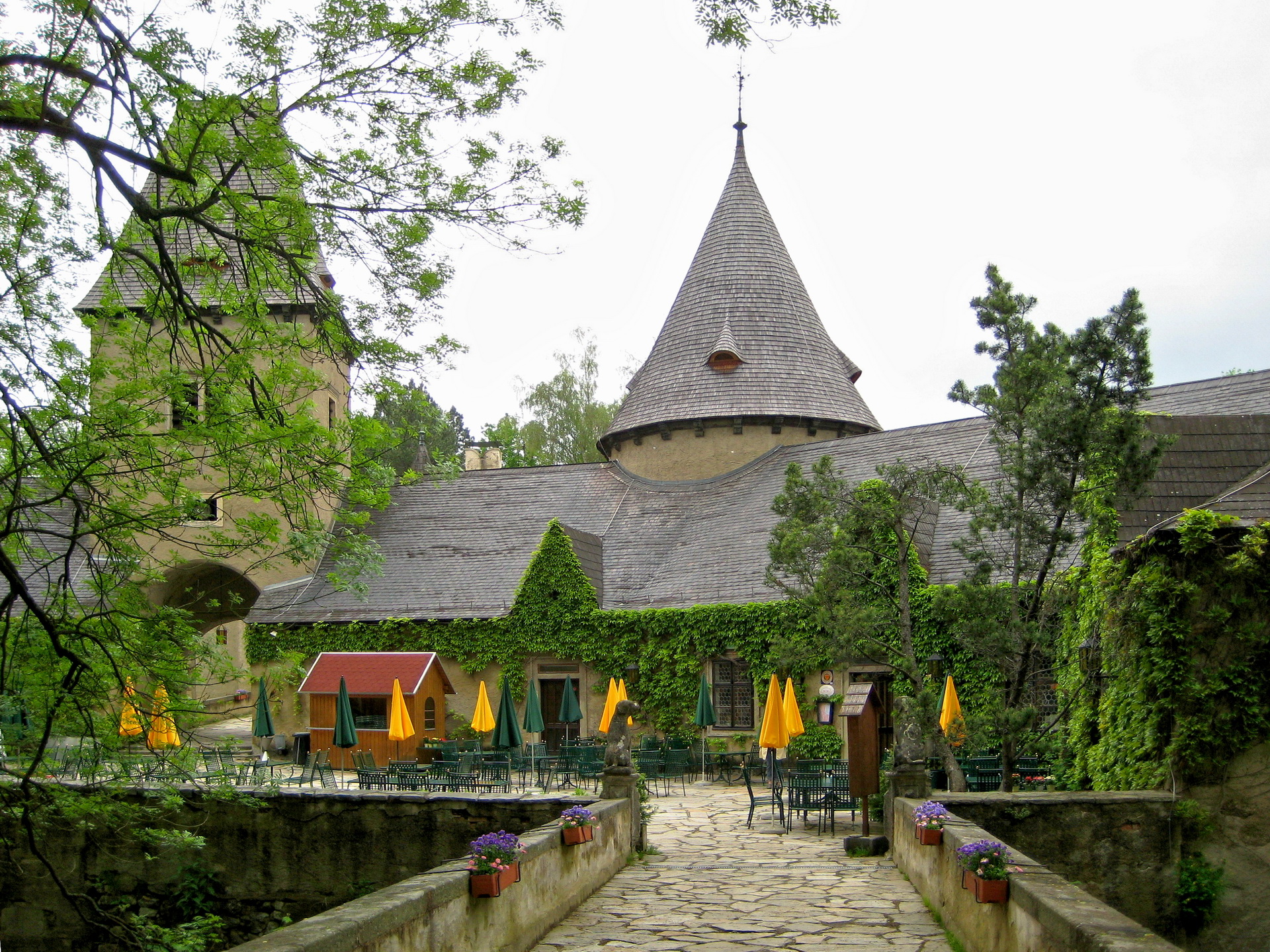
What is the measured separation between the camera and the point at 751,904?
9250 millimetres

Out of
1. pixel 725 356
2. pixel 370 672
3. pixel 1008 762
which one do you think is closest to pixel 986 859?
pixel 1008 762

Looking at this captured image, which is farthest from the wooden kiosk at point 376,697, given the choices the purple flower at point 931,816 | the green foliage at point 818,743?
the purple flower at point 931,816

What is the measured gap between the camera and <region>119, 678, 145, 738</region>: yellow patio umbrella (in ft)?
25.4

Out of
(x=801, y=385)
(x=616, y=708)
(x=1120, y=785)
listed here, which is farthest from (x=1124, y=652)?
(x=801, y=385)

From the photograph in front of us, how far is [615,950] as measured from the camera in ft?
24.8

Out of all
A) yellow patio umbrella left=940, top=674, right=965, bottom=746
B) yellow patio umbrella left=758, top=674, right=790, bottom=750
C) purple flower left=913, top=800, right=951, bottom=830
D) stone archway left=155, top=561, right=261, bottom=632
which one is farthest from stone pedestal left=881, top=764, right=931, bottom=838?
stone archway left=155, top=561, right=261, bottom=632

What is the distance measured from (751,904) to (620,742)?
10.2 feet

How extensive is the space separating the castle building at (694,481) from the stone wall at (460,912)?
12.5 meters

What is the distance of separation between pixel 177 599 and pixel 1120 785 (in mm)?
25083

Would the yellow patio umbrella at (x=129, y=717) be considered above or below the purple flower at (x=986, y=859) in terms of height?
above

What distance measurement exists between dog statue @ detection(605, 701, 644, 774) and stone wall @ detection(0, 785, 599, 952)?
85 centimetres

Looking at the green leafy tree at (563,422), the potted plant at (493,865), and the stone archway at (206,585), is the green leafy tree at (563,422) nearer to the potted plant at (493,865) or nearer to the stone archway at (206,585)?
the stone archway at (206,585)

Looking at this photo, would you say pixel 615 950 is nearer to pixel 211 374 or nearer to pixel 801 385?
pixel 211 374

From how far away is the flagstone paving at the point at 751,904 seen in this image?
7.80 m
